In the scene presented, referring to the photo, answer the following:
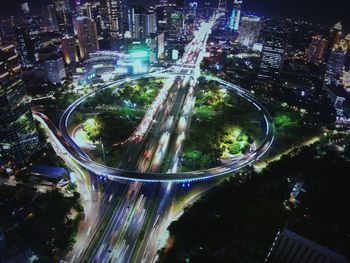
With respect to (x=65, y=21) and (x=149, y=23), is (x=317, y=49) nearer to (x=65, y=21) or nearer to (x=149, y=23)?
(x=149, y=23)

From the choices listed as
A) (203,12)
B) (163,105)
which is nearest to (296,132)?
(163,105)

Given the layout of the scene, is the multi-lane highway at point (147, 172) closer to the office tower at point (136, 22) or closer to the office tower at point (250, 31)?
the office tower at point (136, 22)

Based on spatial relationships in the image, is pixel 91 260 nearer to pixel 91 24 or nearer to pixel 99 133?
pixel 99 133

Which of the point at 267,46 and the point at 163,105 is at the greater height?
the point at 267,46

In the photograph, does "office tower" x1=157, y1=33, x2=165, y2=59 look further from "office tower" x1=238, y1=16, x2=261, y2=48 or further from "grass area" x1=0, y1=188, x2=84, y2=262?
"grass area" x1=0, y1=188, x2=84, y2=262

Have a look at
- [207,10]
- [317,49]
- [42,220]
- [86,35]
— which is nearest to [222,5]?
[207,10]

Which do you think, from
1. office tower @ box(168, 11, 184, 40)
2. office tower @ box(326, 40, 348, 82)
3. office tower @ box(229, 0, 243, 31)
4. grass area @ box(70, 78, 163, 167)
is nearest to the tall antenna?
office tower @ box(229, 0, 243, 31)
